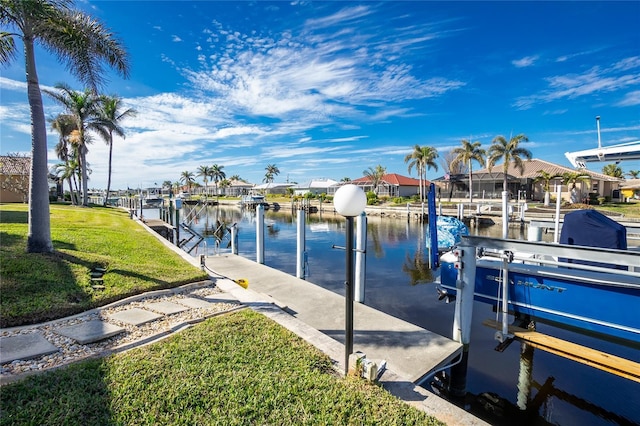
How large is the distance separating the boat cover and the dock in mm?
3042

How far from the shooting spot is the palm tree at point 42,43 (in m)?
7.16

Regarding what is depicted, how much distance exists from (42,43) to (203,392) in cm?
935

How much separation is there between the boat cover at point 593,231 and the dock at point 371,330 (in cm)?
304

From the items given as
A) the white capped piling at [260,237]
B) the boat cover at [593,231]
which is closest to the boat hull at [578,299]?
the boat cover at [593,231]

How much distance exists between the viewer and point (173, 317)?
215 inches

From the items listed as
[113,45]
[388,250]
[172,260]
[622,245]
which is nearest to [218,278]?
[172,260]

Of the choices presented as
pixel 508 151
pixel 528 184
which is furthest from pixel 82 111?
pixel 528 184

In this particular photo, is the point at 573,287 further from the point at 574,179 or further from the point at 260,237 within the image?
the point at 574,179

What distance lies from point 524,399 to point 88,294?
762 cm

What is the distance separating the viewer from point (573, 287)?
505 centimetres

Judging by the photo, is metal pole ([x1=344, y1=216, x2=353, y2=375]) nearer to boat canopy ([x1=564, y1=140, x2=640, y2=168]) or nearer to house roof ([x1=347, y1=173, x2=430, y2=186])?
boat canopy ([x1=564, y1=140, x2=640, y2=168])

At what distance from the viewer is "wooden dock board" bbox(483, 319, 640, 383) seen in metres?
4.05

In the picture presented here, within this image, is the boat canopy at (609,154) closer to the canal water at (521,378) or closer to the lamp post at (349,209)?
the canal water at (521,378)

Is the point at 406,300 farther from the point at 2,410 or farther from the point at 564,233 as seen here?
the point at 2,410
